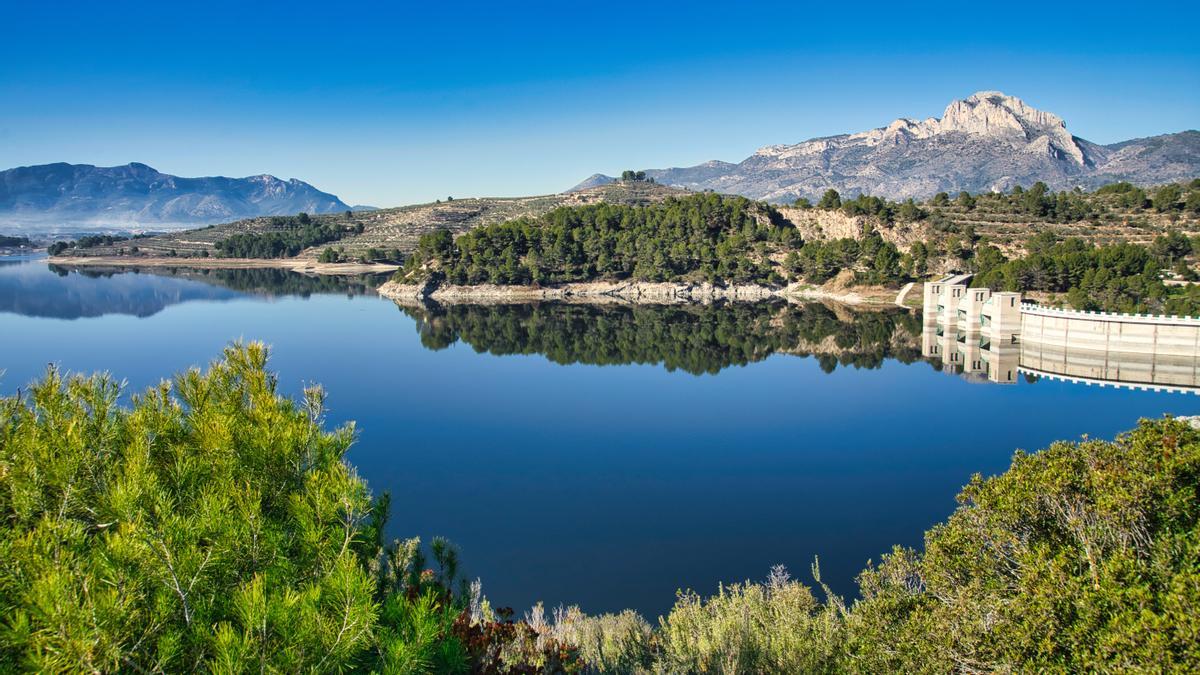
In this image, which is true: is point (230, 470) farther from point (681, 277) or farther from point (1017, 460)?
point (681, 277)

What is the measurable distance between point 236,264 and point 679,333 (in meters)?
97.0

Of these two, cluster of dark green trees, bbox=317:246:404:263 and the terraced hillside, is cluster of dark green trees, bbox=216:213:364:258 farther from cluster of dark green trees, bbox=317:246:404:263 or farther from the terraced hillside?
cluster of dark green trees, bbox=317:246:404:263

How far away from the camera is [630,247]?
92625mm

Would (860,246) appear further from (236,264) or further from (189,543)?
(236,264)

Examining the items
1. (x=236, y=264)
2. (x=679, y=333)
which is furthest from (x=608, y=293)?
(x=236, y=264)

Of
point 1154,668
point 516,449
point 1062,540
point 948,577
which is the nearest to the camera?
point 1154,668

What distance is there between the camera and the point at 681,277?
292 ft

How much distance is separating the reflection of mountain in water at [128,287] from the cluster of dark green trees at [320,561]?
75107mm

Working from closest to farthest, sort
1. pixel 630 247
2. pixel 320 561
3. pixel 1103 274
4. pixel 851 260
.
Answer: pixel 320 561 < pixel 1103 274 < pixel 851 260 < pixel 630 247

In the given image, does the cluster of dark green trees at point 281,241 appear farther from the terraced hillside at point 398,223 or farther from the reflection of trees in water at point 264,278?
the reflection of trees in water at point 264,278

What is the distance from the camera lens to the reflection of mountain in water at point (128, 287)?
74812mm

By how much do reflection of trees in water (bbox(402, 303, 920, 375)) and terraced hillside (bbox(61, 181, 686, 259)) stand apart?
60032 millimetres

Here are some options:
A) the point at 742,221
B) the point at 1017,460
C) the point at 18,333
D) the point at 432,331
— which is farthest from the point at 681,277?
the point at 1017,460

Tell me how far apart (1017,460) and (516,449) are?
23822mm
